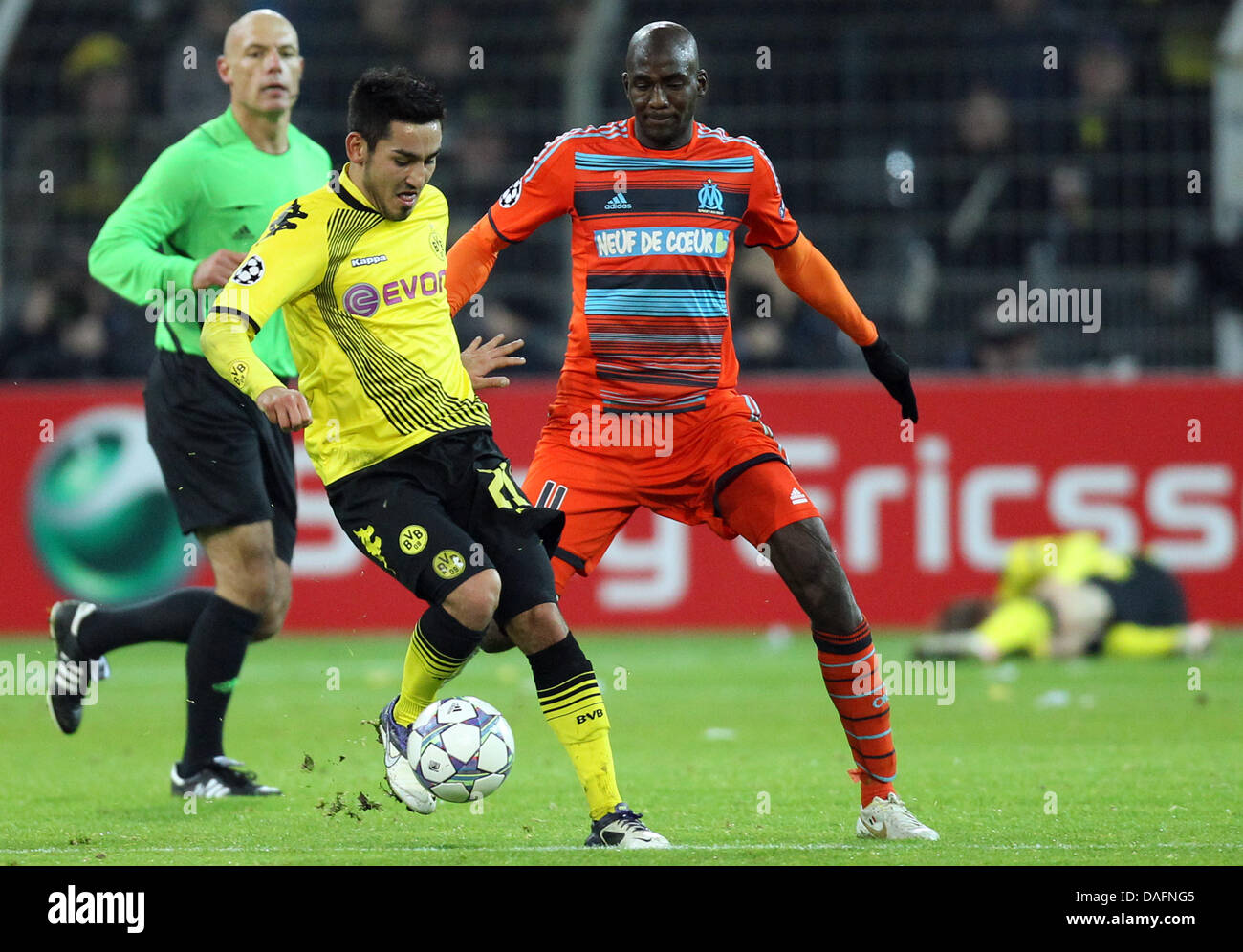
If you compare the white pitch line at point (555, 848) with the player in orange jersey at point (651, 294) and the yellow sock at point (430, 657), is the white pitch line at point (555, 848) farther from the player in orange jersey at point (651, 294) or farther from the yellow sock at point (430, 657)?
the player in orange jersey at point (651, 294)

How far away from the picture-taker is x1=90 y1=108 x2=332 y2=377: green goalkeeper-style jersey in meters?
6.43

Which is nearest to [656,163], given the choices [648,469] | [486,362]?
[486,362]

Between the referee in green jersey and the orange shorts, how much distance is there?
1072 millimetres

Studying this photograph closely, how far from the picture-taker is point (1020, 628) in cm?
1052

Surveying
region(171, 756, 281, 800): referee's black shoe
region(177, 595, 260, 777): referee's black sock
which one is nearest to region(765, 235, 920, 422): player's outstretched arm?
region(177, 595, 260, 777): referee's black sock

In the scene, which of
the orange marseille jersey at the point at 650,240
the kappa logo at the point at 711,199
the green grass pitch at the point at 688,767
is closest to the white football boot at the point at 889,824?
the green grass pitch at the point at 688,767

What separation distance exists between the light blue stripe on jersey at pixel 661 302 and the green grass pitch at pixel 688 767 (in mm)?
1482

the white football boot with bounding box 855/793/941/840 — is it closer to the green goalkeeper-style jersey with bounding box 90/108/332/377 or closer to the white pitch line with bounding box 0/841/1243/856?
the white pitch line with bounding box 0/841/1243/856

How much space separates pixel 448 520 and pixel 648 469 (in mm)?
736

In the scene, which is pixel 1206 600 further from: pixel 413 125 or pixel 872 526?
pixel 413 125

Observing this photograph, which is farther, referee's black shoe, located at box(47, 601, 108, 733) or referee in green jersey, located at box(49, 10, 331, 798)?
referee's black shoe, located at box(47, 601, 108, 733)

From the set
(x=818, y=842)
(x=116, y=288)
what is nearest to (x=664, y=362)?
(x=818, y=842)

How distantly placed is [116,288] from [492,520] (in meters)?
1.79

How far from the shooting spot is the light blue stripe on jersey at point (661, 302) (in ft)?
19.0
